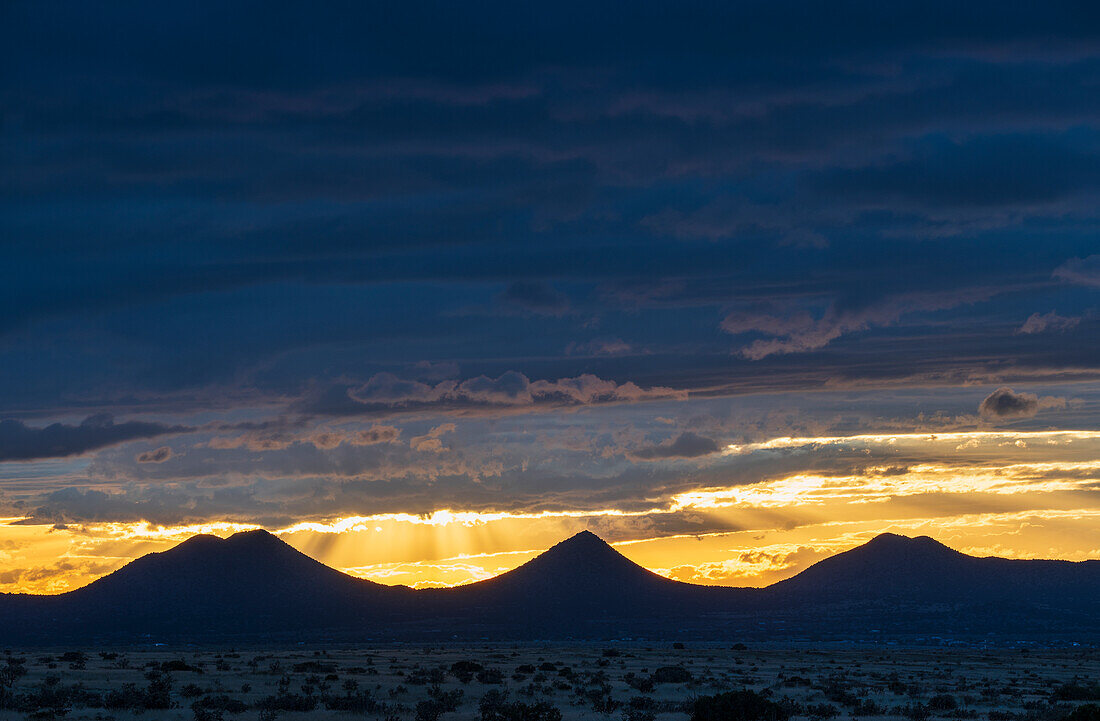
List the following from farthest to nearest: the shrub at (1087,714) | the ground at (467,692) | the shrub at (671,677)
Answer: the shrub at (671,677), the ground at (467,692), the shrub at (1087,714)

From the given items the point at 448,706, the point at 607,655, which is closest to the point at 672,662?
the point at 607,655

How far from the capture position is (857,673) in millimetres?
74375

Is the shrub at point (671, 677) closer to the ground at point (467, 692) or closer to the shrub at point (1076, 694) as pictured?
the ground at point (467, 692)

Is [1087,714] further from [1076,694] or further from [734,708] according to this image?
[1076,694]

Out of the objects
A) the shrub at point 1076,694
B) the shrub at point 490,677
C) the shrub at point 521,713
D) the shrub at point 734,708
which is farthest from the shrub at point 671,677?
the shrub at point 521,713

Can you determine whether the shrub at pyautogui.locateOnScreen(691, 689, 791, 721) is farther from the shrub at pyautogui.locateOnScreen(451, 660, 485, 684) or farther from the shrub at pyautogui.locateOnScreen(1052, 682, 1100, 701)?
the shrub at pyautogui.locateOnScreen(1052, 682, 1100, 701)

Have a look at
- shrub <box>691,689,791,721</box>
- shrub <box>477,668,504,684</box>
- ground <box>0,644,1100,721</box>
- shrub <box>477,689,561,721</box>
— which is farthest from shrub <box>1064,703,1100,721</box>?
shrub <box>477,668,504,684</box>

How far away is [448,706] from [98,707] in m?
13.6

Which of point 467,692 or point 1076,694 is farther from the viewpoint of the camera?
point 1076,694

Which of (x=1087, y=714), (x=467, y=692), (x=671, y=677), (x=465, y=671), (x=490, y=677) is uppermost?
(x=1087, y=714)

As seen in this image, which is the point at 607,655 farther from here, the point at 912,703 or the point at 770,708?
the point at 770,708

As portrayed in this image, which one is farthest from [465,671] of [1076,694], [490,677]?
[1076,694]

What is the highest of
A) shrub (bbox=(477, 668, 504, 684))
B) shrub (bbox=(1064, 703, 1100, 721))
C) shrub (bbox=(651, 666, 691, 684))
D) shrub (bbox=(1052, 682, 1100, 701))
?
shrub (bbox=(1064, 703, 1100, 721))

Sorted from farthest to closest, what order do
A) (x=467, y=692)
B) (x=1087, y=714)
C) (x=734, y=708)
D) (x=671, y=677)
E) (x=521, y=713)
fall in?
(x=671, y=677)
(x=467, y=692)
(x=734, y=708)
(x=521, y=713)
(x=1087, y=714)
